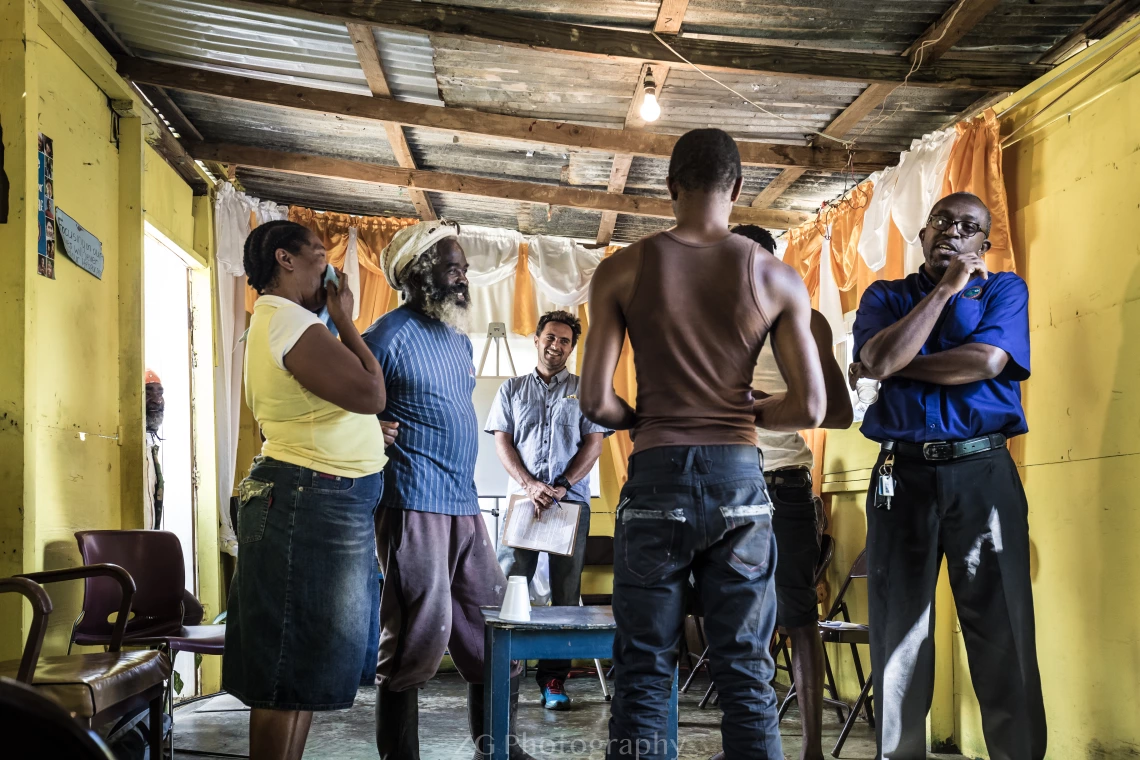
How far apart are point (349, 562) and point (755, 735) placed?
117 centimetres

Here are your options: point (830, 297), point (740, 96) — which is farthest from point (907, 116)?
point (830, 297)

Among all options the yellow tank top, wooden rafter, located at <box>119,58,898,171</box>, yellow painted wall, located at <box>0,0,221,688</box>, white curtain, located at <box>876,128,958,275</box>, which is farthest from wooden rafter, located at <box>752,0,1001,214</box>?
yellow painted wall, located at <box>0,0,221,688</box>

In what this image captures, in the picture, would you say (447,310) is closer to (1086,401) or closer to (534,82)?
(534,82)

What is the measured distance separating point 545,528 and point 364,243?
3.12 meters

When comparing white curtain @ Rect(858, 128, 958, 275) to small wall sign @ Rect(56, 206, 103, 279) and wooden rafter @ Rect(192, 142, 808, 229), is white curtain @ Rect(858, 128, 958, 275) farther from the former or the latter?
small wall sign @ Rect(56, 206, 103, 279)

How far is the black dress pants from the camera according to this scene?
9.26ft

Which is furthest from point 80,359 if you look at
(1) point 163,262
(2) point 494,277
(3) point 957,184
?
(3) point 957,184

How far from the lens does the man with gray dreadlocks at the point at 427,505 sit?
3.04 metres

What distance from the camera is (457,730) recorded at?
4.77 metres

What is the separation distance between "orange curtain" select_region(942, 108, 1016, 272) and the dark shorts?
1.37 metres

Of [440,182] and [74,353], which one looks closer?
[74,353]

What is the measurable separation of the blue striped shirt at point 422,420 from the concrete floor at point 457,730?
4.99ft

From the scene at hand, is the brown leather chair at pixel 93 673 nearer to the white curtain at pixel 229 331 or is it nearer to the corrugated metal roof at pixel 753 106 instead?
the white curtain at pixel 229 331

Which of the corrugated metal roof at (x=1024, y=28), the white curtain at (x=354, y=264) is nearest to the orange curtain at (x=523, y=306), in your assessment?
the white curtain at (x=354, y=264)
